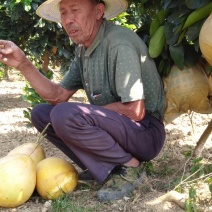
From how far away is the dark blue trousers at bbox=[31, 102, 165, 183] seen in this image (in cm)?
233

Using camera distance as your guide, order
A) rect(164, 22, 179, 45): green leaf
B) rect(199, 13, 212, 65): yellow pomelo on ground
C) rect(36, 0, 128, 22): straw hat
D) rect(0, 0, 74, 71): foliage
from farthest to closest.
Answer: rect(0, 0, 74, 71): foliage, rect(36, 0, 128, 22): straw hat, rect(164, 22, 179, 45): green leaf, rect(199, 13, 212, 65): yellow pomelo on ground

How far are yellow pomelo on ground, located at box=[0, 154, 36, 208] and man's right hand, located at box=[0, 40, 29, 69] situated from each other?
0.62m

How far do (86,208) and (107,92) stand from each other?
70 cm

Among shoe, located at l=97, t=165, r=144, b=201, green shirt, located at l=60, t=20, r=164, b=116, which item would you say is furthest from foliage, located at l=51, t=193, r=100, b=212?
green shirt, located at l=60, t=20, r=164, b=116

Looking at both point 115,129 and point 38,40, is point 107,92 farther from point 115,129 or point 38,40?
point 38,40

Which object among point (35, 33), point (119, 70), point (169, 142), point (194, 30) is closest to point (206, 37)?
point (194, 30)

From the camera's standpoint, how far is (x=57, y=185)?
2.41 meters

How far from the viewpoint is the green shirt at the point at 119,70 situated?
2373 millimetres

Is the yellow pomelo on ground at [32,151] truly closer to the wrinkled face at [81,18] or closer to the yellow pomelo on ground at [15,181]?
the yellow pomelo on ground at [15,181]

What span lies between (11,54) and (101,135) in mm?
791

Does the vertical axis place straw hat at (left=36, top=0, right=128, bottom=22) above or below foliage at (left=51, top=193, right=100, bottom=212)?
above

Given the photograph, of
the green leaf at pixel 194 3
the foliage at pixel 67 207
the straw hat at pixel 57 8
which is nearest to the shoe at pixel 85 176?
the foliage at pixel 67 207

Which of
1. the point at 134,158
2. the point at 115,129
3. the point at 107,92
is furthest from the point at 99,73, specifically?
the point at 134,158

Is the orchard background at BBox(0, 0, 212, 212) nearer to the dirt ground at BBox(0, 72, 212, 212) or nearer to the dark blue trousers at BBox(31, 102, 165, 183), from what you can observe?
the dirt ground at BBox(0, 72, 212, 212)
